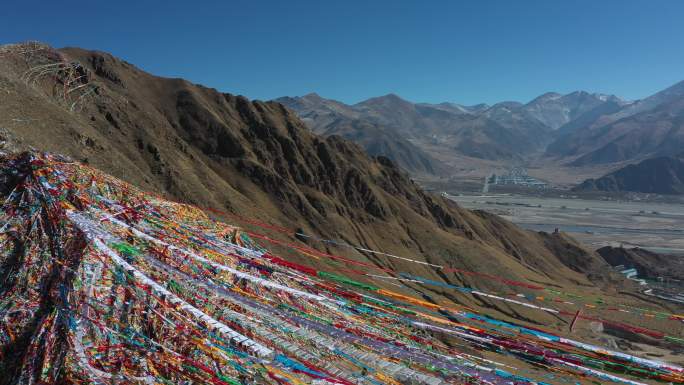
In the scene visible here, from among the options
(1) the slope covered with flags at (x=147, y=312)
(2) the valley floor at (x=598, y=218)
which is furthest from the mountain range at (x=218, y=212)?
(2) the valley floor at (x=598, y=218)

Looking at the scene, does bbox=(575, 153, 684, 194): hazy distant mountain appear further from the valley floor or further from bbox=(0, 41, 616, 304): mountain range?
bbox=(0, 41, 616, 304): mountain range

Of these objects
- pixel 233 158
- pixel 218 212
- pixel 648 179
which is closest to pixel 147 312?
pixel 218 212

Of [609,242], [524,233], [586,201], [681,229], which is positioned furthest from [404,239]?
[586,201]

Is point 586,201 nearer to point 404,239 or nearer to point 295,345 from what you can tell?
point 404,239

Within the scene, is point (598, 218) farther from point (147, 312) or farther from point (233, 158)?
point (147, 312)

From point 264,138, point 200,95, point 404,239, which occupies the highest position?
point 200,95

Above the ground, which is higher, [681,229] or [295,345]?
[681,229]
